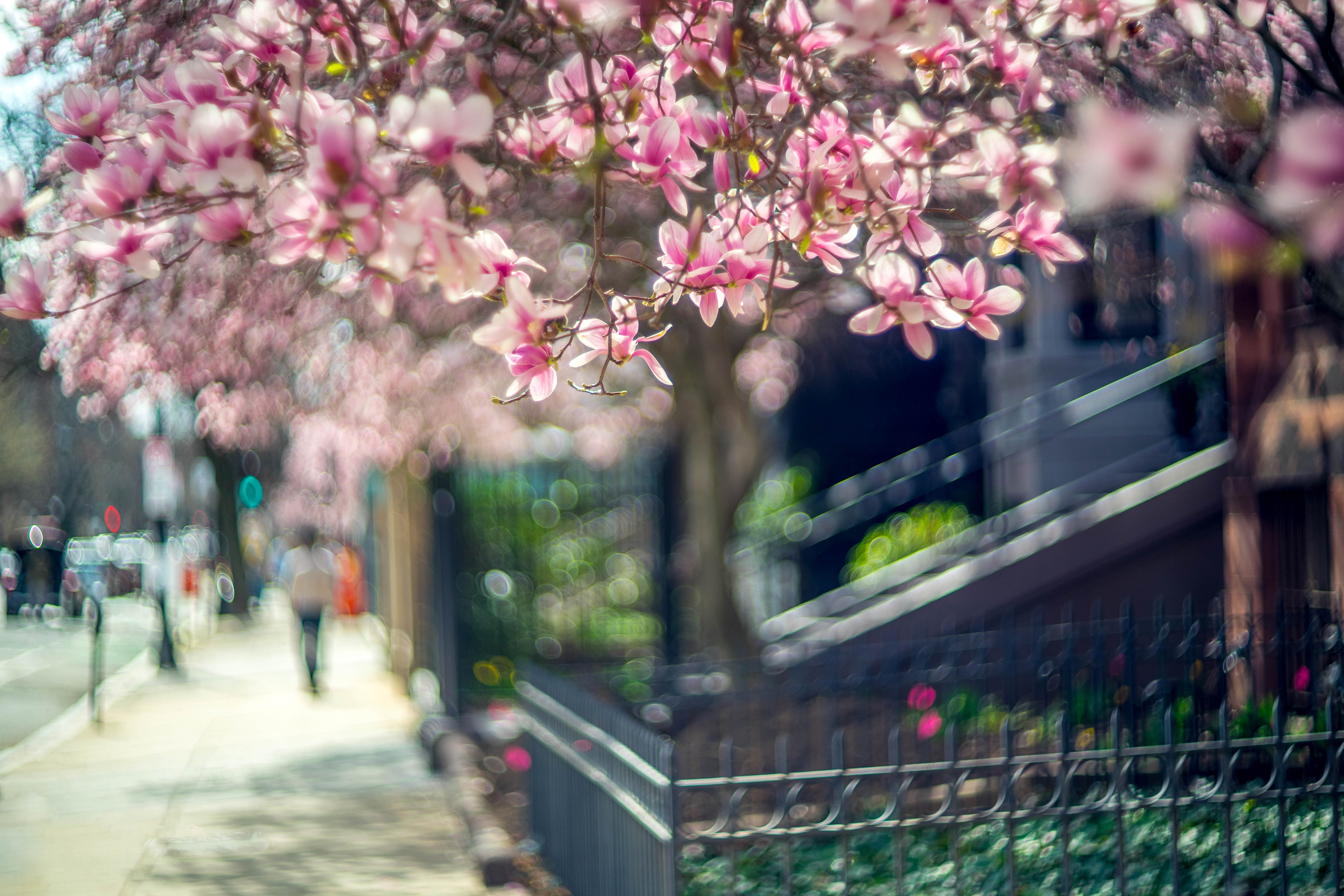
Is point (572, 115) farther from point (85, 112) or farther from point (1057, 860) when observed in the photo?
point (1057, 860)

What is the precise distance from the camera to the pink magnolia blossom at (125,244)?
2529 millimetres

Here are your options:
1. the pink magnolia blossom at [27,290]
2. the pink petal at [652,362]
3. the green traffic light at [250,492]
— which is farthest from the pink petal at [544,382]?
the green traffic light at [250,492]

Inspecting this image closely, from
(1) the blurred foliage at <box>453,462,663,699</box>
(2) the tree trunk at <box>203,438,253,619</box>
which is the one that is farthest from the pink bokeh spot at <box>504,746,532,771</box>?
(2) the tree trunk at <box>203,438,253,619</box>

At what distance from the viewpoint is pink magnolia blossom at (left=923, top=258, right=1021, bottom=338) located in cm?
293

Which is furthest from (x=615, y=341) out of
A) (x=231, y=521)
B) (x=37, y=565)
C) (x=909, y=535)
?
(x=231, y=521)

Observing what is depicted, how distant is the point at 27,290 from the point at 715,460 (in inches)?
329

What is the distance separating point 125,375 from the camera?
8039 mm

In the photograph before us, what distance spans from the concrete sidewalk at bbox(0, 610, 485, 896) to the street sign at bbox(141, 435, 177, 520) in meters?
2.98

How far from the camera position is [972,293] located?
2.95 m

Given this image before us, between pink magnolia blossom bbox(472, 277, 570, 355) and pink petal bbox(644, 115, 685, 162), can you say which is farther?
pink petal bbox(644, 115, 685, 162)

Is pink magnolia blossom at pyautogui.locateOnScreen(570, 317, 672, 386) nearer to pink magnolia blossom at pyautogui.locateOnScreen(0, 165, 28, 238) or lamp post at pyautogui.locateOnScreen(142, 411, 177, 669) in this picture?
pink magnolia blossom at pyautogui.locateOnScreen(0, 165, 28, 238)

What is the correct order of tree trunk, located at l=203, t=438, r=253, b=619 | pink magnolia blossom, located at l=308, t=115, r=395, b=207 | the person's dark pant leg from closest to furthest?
pink magnolia blossom, located at l=308, t=115, r=395, b=207
the person's dark pant leg
tree trunk, located at l=203, t=438, r=253, b=619

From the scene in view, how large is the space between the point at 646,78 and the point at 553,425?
14.2 metres

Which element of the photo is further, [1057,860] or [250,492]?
[250,492]
